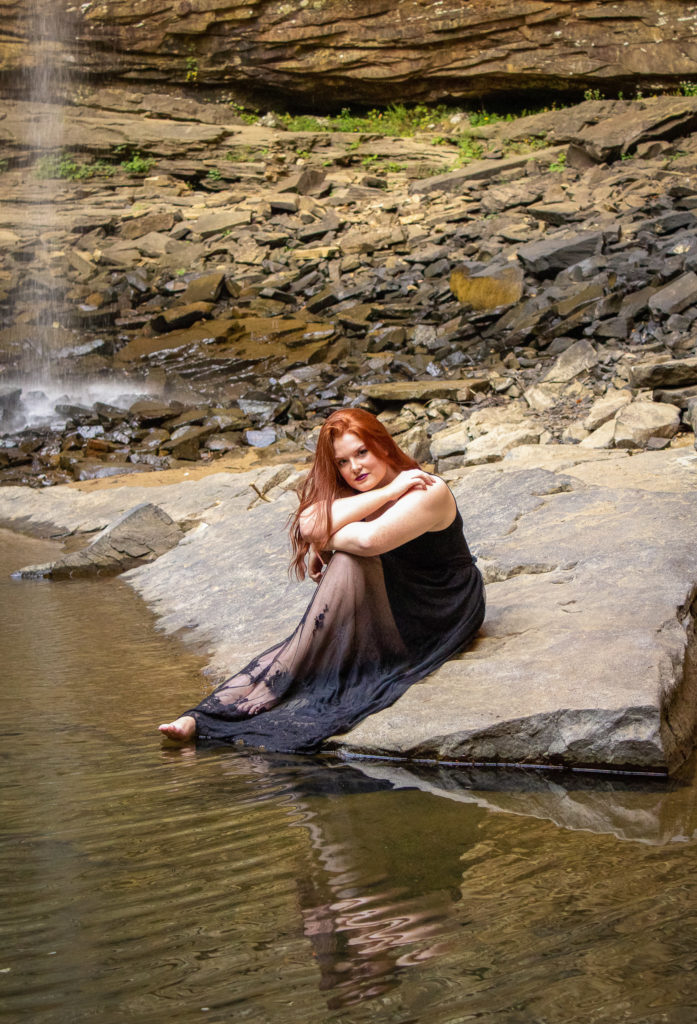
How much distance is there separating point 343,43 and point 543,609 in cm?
2013

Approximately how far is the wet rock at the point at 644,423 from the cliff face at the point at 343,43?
15.1 metres

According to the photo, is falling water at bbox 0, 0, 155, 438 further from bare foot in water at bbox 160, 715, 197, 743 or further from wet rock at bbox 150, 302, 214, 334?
bare foot in water at bbox 160, 715, 197, 743

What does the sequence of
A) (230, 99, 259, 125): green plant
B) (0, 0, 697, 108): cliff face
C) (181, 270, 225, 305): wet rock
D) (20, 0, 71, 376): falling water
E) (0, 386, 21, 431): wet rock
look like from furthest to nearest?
1. (230, 99, 259, 125): green plant
2. (0, 0, 697, 108): cliff face
3. (20, 0, 71, 376): falling water
4. (181, 270, 225, 305): wet rock
5. (0, 386, 21, 431): wet rock

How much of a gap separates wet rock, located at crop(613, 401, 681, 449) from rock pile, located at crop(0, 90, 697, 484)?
0.02 metres

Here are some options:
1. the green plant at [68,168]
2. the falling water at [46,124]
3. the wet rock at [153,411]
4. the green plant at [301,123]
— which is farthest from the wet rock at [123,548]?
the green plant at [301,123]

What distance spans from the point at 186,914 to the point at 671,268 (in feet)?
34.6

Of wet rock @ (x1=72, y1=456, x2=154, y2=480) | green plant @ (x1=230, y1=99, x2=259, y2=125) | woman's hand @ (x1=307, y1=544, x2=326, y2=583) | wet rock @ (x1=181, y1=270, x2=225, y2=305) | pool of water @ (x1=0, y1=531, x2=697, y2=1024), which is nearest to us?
pool of water @ (x1=0, y1=531, x2=697, y2=1024)

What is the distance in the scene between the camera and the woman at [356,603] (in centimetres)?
322

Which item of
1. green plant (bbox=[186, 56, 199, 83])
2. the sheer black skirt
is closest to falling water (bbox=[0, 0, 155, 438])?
green plant (bbox=[186, 56, 199, 83])

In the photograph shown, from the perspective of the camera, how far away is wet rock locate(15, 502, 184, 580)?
6371 mm

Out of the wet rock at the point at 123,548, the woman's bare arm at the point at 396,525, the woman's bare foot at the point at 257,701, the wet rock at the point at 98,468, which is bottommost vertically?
the wet rock at the point at 98,468

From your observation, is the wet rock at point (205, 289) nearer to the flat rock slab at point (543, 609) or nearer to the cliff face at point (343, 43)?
the cliff face at point (343, 43)

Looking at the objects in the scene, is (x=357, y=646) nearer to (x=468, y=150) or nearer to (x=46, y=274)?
(x=46, y=274)

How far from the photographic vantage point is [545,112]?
65.0 ft
